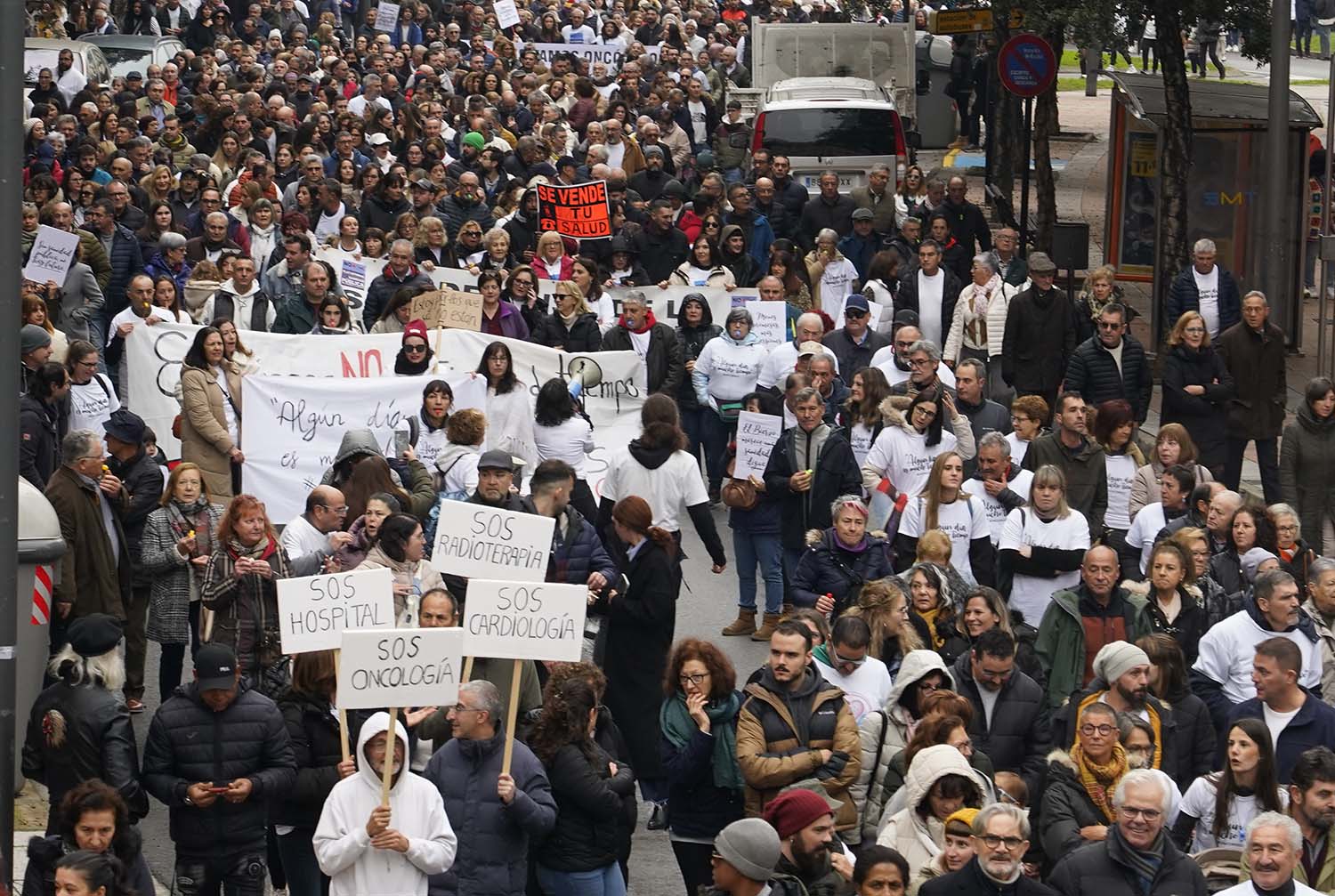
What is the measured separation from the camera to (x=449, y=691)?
8.60 meters

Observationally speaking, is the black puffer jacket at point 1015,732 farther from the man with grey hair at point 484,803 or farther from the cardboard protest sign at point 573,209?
the cardboard protest sign at point 573,209

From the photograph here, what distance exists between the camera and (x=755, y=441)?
14203 mm

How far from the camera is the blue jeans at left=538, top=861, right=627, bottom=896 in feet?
29.9

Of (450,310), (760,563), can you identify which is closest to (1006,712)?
(760,563)

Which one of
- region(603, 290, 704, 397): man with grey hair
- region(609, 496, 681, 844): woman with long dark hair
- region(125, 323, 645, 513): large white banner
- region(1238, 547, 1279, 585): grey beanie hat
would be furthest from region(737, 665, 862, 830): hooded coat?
region(603, 290, 704, 397): man with grey hair

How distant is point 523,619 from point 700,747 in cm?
84

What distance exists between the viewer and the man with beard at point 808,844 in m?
7.96

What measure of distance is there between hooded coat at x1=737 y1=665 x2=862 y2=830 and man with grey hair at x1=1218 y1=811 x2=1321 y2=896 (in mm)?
1583

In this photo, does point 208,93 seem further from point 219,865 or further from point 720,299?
point 219,865

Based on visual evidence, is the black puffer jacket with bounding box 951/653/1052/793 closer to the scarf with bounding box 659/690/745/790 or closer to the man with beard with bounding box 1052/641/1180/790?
the man with beard with bounding box 1052/641/1180/790

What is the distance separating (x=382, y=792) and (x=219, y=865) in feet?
3.69

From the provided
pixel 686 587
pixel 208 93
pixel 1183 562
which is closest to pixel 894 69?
pixel 208 93

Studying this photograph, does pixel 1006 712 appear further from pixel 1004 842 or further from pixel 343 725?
pixel 343 725

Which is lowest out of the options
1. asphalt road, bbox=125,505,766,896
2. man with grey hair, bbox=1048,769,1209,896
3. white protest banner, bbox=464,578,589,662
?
asphalt road, bbox=125,505,766,896
